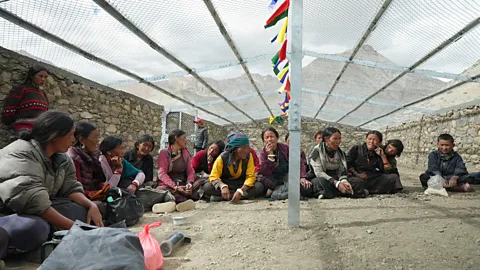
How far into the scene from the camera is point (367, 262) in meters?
1.72

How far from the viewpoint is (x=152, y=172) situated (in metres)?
4.38

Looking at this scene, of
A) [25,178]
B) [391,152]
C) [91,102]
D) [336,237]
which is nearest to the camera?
[25,178]

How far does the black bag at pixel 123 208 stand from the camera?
8.96 ft

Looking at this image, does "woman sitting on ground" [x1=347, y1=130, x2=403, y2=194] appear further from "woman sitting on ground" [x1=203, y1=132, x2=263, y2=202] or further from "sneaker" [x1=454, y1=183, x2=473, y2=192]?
"woman sitting on ground" [x1=203, y1=132, x2=263, y2=202]

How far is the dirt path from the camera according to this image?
5.77 feet

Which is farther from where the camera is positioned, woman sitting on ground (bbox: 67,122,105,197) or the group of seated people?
woman sitting on ground (bbox: 67,122,105,197)

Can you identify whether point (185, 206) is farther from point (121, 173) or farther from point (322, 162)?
point (322, 162)

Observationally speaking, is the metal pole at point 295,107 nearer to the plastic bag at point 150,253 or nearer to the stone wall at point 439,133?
the plastic bag at point 150,253

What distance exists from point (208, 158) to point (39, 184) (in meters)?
2.96

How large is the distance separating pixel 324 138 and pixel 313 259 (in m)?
2.78

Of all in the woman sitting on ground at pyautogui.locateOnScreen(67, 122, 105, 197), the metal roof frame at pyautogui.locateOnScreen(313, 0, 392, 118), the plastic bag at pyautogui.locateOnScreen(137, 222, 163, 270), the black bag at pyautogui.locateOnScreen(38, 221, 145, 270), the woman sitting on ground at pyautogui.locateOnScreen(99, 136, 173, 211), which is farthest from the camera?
the metal roof frame at pyautogui.locateOnScreen(313, 0, 392, 118)

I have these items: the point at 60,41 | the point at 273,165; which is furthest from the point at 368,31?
the point at 60,41

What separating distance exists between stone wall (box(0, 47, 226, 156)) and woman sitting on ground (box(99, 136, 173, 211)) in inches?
47.7

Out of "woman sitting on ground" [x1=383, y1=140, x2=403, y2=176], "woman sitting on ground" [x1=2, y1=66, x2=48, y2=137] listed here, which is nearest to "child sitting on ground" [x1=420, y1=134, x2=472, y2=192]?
"woman sitting on ground" [x1=383, y1=140, x2=403, y2=176]
